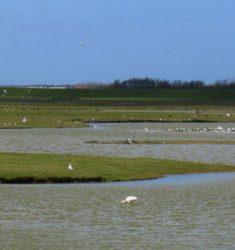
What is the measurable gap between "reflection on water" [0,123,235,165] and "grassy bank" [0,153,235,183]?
12.0 ft

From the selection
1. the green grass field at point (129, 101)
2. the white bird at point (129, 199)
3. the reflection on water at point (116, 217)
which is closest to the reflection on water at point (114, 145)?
the reflection on water at point (116, 217)

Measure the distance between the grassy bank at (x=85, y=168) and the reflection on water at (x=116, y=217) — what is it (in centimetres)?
122

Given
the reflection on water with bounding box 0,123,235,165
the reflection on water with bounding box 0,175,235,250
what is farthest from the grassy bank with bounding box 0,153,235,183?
the reflection on water with bounding box 0,123,235,165

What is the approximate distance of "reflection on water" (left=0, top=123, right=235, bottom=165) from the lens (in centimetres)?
4472

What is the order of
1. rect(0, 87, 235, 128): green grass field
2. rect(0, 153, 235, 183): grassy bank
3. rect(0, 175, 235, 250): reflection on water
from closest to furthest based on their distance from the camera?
rect(0, 175, 235, 250): reflection on water < rect(0, 153, 235, 183): grassy bank < rect(0, 87, 235, 128): green grass field

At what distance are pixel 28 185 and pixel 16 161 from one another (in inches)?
212

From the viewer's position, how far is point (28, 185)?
101 feet

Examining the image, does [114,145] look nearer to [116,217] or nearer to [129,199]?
[129,199]

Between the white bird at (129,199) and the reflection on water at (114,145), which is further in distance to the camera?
the reflection on water at (114,145)

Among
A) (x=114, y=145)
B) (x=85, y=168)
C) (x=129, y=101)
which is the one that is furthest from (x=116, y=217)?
(x=129, y=101)

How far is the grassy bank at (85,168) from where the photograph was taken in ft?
105

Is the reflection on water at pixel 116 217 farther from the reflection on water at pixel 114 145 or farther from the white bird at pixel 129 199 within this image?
the reflection on water at pixel 114 145

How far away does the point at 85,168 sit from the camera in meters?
34.9

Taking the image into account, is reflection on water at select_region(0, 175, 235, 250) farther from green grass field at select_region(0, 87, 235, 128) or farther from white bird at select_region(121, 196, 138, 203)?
green grass field at select_region(0, 87, 235, 128)
